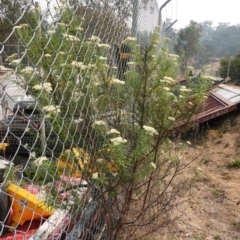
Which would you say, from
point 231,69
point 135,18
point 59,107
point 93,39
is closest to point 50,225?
point 59,107

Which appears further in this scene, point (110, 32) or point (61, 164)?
point (110, 32)

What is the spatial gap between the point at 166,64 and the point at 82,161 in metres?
0.97

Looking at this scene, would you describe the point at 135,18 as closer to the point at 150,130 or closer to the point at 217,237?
the point at 150,130

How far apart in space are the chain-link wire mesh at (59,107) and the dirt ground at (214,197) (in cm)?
126

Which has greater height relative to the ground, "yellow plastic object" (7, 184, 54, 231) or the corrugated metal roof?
"yellow plastic object" (7, 184, 54, 231)

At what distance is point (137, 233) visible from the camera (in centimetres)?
279

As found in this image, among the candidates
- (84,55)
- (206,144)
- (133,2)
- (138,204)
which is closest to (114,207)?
(138,204)

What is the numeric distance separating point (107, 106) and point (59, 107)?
68cm

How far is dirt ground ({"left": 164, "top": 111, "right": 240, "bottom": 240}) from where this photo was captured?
3.18 meters

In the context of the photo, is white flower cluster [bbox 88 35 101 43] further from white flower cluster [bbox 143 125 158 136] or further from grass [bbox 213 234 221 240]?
grass [bbox 213 234 221 240]

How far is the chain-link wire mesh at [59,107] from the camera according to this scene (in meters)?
1.37

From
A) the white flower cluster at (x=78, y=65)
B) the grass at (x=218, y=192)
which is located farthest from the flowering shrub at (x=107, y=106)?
the grass at (x=218, y=192)

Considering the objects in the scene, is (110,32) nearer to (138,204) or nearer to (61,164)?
(61,164)

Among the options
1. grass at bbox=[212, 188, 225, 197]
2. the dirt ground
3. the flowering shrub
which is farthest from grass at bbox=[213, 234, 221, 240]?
grass at bbox=[212, 188, 225, 197]
